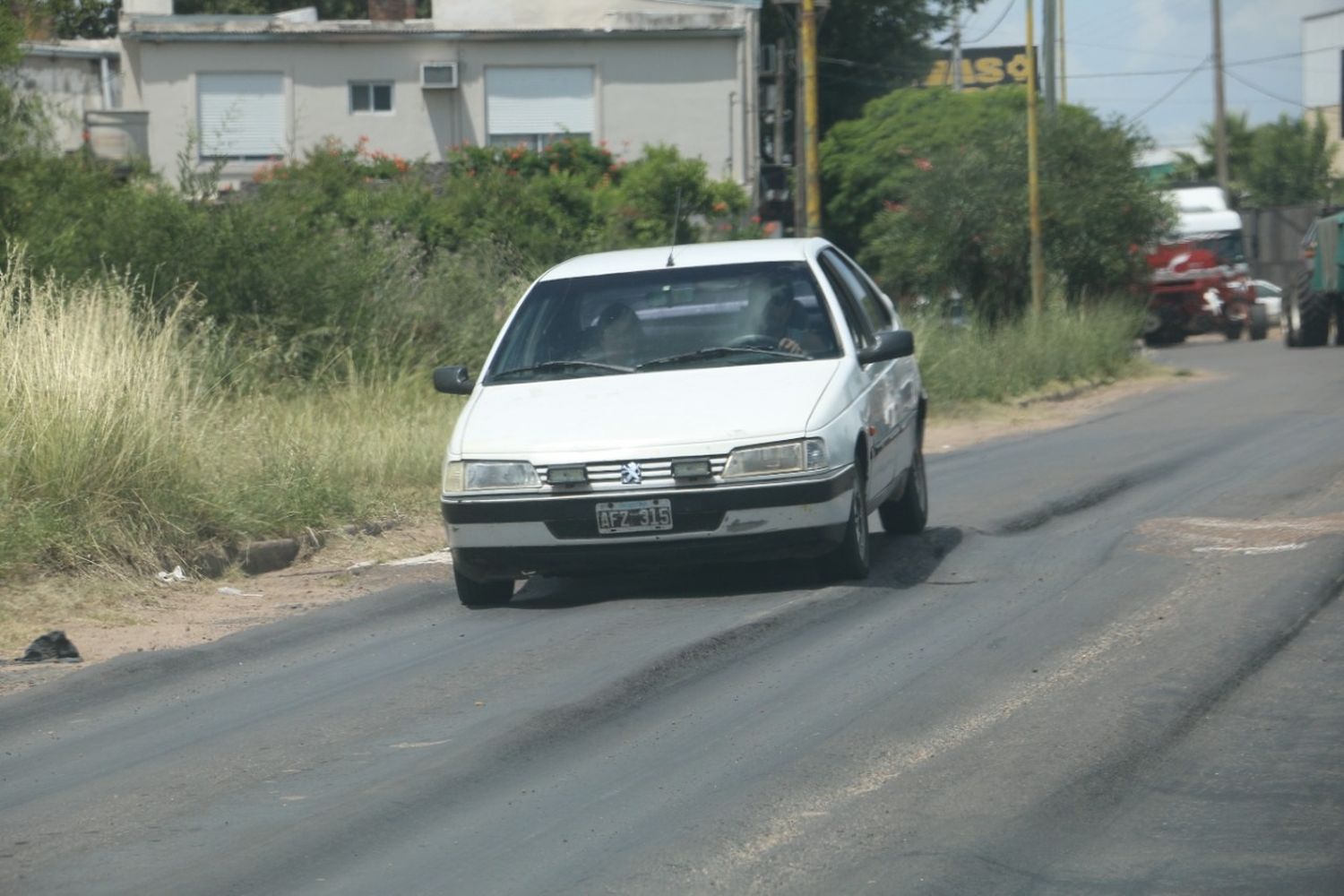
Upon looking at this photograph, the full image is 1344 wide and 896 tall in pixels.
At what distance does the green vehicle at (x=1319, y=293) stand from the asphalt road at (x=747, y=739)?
22.5 meters

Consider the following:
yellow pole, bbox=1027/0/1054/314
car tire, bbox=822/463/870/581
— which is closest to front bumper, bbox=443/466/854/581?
car tire, bbox=822/463/870/581

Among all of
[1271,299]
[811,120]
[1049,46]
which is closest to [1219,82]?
[1271,299]

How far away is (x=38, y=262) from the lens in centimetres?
1633

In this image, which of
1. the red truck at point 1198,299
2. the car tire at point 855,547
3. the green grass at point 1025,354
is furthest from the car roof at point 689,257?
the red truck at point 1198,299

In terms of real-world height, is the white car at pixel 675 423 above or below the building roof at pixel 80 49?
below

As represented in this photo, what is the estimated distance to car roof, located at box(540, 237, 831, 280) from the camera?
9.82 meters

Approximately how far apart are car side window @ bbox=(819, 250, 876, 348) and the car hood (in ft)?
1.92

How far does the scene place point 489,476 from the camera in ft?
27.9

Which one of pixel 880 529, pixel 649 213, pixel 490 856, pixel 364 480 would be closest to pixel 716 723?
pixel 490 856

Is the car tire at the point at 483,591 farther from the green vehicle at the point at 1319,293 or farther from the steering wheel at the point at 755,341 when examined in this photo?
the green vehicle at the point at 1319,293

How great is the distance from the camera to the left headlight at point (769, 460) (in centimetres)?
832

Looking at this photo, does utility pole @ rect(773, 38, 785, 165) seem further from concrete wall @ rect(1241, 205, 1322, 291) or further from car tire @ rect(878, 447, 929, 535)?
car tire @ rect(878, 447, 929, 535)

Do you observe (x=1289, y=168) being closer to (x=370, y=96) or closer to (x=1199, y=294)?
(x=1199, y=294)

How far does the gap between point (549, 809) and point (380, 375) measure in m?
12.3
